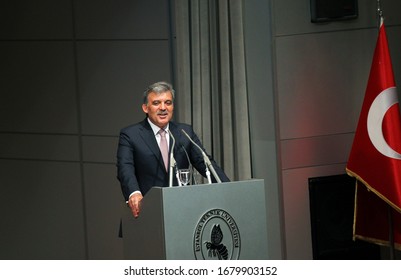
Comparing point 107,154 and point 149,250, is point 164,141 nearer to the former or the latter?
point 149,250

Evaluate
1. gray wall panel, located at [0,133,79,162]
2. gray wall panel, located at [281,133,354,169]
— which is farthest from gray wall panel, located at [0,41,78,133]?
gray wall panel, located at [281,133,354,169]

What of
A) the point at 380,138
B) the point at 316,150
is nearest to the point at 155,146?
the point at 380,138

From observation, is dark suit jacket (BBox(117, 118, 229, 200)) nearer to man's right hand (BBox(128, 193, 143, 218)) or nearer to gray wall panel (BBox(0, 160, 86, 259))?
man's right hand (BBox(128, 193, 143, 218))

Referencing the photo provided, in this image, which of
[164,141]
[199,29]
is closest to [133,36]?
[199,29]

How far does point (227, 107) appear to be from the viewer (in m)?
7.30

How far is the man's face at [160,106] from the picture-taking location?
18.8 feet

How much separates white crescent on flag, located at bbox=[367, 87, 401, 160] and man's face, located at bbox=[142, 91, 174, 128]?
1.76 metres

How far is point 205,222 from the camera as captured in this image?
5.25 m

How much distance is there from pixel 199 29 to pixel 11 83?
2169 mm

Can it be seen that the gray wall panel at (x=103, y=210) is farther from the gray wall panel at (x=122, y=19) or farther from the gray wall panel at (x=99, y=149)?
the gray wall panel at (x=122, y=19)

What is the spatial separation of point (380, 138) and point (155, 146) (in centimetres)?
182

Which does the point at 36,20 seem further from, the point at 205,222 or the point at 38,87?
the point at 205,222

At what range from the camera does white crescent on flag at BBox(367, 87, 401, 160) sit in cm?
684

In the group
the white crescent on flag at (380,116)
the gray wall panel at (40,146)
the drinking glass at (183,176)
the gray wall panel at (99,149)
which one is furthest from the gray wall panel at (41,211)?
the drinking glass at (183,176)
